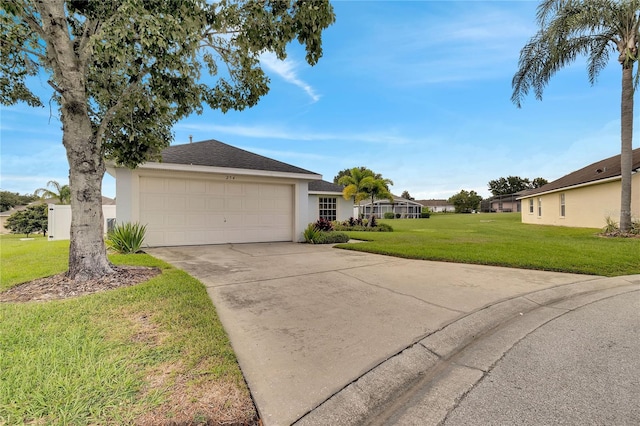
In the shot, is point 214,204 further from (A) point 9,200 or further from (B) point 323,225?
(A) point 9,200

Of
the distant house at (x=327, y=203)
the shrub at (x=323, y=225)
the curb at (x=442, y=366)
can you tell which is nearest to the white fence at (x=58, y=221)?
the shrub at (x=323, y=225)

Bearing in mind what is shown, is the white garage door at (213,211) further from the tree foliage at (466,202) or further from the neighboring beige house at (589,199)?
the tree foliage at (466,202)

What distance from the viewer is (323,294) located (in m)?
4.68

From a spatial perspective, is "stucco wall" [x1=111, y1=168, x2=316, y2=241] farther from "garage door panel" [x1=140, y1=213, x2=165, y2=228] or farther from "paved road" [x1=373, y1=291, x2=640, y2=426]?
"paved road" [x1=373, y1=291, x2=640, y2=426]

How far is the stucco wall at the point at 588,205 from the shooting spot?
14852 mm

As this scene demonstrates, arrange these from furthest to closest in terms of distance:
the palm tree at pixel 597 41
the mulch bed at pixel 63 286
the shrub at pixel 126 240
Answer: the palm tree at pixel 597 41 < the shrub at pixel 126 240 < the mulch bed at pixel 63 286

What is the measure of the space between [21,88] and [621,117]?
19.8 meters

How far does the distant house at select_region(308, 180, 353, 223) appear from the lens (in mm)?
19953

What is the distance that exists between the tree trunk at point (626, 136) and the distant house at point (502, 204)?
48.8 m

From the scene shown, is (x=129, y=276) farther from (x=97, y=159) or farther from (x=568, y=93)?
(x=568, y=93)

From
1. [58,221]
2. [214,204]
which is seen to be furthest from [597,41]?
[58,221]

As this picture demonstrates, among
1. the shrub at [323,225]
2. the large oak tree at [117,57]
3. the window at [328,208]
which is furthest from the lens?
the window at [328,208]

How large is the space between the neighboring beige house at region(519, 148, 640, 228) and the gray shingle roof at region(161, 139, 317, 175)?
52.2 ft

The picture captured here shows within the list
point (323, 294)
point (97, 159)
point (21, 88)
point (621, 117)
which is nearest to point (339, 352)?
point (323, 294)
